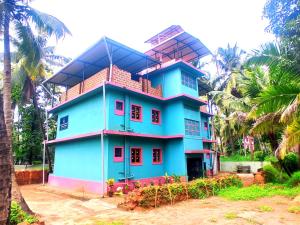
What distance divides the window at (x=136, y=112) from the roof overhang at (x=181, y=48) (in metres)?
5.60

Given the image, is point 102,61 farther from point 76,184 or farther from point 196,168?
point 196,168

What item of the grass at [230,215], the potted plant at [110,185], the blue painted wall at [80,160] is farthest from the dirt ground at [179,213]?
the blue painted wall at [80,160]

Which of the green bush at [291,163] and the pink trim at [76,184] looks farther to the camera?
the green bush at [291,163]

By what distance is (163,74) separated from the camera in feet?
62.4

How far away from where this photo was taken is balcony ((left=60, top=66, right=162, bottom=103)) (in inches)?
594

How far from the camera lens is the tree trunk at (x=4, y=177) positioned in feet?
13.2

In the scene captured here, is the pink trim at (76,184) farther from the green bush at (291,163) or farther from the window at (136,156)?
the green bush at (291,163)

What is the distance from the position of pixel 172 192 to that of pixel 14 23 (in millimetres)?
10410

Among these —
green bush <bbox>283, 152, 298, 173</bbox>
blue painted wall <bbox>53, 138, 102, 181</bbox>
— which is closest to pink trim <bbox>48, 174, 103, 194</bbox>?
blue painted wall <bbox>53, 138, 102, 181</bbox>

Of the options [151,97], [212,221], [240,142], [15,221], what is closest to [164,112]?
[151,97]

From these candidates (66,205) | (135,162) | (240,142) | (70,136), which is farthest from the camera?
(240,142)

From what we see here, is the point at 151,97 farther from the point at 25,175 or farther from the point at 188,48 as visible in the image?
the point at 25,175

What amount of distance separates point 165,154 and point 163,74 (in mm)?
5991

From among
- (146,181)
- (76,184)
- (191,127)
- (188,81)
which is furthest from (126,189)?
(188,81)
